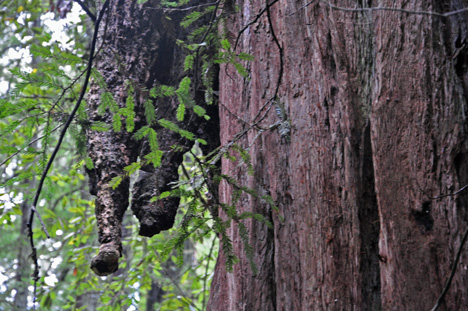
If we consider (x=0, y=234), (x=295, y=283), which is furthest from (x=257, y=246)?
(x=0, y=234)

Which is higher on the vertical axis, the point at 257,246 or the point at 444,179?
the point at 444,179

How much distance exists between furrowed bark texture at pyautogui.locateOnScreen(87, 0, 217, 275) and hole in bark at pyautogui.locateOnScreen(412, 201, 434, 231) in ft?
5.17

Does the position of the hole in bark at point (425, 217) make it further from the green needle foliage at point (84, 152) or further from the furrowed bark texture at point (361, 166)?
the green needle foliage at point (84, 152)

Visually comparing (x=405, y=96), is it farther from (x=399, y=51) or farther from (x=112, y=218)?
(x=112, y=218)

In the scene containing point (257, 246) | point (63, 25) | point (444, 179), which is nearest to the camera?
point (444, 179)

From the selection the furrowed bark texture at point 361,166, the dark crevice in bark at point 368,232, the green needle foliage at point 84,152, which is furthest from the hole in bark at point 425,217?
the green needle foliage at point 84,152

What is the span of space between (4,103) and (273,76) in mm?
1564

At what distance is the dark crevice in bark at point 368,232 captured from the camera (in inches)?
84.7

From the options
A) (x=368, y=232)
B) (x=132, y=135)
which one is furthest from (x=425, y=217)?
(x=132, y=135)

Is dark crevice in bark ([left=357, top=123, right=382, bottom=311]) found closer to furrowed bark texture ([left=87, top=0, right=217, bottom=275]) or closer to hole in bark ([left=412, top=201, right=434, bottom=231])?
hole in bark ([left=412, top=201, right=434, bottom=231])

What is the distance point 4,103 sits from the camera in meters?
2.31

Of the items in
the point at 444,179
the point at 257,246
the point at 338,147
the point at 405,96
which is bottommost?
the point at 257,246

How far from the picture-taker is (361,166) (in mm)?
2316

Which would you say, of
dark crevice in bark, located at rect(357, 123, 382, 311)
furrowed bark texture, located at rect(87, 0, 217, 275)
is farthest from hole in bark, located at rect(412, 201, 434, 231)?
furrowed bark texture, located at rect(87, 0, 217, 275)
